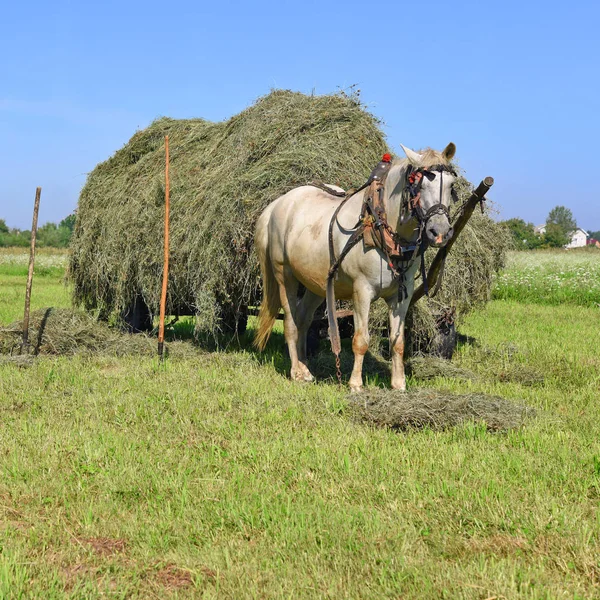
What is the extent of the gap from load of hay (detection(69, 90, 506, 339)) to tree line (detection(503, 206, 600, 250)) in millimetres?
1608

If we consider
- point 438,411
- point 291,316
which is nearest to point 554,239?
point 291,316

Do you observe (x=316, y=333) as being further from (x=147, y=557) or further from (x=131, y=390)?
(x=147, y=557)

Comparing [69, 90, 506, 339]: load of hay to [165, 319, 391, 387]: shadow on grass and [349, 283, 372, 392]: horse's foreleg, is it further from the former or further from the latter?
[349, 283, 372, 392]: horse's foreleg

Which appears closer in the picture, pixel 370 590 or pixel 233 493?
pixel 370 590

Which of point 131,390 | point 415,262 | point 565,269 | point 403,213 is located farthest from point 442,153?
point 565,269

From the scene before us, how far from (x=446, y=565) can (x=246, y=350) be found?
618cm

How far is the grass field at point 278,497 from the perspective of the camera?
3.22m

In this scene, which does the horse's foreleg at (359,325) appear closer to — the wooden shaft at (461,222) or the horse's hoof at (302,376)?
the wooden shaft at (461,222)

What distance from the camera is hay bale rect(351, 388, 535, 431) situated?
5.41 m

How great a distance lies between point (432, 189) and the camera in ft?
18.2

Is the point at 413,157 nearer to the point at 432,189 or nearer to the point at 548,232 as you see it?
the point at 432,189

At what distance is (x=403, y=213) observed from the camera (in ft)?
19.6

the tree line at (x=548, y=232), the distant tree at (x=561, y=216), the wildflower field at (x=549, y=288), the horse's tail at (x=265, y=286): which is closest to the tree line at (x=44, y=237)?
the tree line at (x=548, y=232)

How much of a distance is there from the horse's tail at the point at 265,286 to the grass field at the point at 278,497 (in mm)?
947
